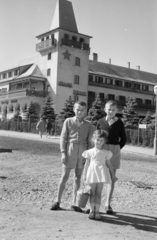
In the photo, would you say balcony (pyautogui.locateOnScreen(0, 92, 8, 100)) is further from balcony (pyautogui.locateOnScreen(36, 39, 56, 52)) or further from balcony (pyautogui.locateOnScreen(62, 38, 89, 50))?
balcony (pyautogui.locateOnScreen(62, 38, 89, 50))

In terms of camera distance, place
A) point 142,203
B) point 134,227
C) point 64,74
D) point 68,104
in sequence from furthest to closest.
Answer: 1. point 64,74
2. point 68,104
3. point 142,203
4. point 134,227

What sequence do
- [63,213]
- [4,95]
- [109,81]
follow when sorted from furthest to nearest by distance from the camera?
[109,81]
[4,95]
[63,213]

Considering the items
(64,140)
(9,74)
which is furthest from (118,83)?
(64,140)

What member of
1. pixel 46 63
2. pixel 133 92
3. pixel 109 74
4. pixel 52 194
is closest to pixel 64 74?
pixel 46 63

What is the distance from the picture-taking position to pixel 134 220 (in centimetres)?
480

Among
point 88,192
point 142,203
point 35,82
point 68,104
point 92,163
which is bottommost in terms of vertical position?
point 142,203

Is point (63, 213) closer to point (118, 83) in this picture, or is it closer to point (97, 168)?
point (97, 168)

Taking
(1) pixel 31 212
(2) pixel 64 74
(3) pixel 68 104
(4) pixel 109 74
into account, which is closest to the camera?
(1) pixel 31 212

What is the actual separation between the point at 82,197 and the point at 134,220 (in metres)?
0.86

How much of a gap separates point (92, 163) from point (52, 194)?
171cm

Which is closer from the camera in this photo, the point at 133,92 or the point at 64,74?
the point at 64,74

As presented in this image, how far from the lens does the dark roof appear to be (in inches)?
2396

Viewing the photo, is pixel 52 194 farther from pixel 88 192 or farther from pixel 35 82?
pixel 35 82

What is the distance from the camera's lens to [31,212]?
4945 millimetres
